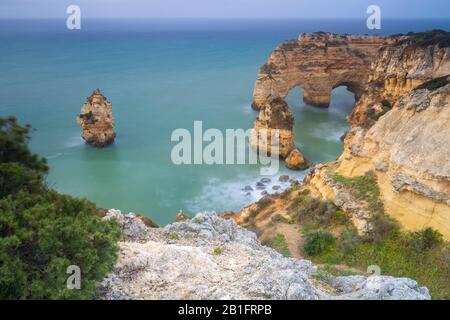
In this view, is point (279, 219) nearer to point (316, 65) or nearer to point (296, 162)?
point (296, 162)

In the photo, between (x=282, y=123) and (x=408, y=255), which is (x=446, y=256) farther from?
(x=282, y=123)

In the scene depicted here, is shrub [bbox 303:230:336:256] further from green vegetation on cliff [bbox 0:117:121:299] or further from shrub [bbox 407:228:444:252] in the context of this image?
green vegetation on cliff [bbox 0:117:121:299]

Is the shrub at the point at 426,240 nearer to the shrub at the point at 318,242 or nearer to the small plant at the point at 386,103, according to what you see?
the shrub at the point at 318,242

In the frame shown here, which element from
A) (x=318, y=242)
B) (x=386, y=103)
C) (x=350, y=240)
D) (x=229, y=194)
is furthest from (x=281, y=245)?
(x=386, y=103)

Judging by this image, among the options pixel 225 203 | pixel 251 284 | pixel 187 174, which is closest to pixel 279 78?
pixel 187 174

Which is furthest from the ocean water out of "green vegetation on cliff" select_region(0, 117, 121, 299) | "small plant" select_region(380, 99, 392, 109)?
"green vegetation on cliff" select_region(0, 117, 121, 299)

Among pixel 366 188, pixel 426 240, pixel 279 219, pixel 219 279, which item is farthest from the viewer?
pixel 279 219
